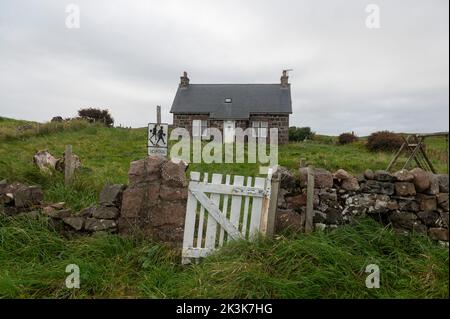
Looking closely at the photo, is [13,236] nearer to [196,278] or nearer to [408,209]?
[196,278]

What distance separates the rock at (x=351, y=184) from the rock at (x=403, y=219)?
0.58 metres

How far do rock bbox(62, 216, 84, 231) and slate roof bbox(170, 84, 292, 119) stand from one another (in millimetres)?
18856

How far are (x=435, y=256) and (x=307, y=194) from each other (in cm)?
157

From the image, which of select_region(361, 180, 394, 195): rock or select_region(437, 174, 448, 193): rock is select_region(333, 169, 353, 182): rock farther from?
select_region(437, 174, 448, 193): rock

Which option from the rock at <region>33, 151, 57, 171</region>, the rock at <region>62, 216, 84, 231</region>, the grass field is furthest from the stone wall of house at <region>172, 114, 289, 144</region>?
the rock at <region>62, 216, 84, 231</region>

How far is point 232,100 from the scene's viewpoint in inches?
944

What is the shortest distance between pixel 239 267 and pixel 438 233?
2.65 meters

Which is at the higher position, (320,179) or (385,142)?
(385,142)

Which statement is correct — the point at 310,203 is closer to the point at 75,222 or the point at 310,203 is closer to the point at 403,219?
the point at 403,219

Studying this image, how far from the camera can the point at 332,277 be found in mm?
3174

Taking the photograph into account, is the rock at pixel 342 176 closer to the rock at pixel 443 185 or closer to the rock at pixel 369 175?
the rock at pixel 369 175

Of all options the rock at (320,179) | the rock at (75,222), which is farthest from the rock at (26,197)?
the rock at (320,179)

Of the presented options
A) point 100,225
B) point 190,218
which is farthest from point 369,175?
point 100,225
